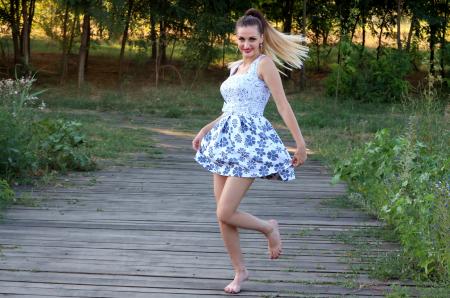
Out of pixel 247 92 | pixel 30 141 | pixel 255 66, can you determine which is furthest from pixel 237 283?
pixel 30 141

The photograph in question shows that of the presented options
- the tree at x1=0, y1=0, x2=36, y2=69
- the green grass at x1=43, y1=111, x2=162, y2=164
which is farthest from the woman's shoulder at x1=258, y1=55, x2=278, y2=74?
the tree at x1=0, y1=0, x2=36, y2=69

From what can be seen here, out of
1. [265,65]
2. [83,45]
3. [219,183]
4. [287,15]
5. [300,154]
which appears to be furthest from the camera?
[287,15]

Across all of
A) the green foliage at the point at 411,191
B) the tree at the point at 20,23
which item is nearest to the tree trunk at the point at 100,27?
the tree at the point at 20,23

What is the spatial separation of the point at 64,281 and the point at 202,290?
32.1 inches

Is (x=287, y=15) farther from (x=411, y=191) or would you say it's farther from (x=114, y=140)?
(x=411, y=191)

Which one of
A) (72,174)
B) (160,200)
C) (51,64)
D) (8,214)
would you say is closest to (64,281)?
(8,214)

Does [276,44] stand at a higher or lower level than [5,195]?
higher

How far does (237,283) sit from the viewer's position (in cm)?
503

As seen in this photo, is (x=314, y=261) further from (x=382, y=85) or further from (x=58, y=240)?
(x=382, y=85)

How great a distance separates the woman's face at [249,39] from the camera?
5.00m

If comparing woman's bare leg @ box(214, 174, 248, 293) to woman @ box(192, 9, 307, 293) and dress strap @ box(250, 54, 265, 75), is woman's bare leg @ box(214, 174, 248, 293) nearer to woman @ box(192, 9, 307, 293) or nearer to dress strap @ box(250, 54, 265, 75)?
woman @ box(192, 9, 307, 293)

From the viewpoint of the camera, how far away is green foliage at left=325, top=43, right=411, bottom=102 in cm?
1662

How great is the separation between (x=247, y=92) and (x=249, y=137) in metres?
0.25

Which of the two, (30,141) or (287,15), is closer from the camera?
(30,141)
